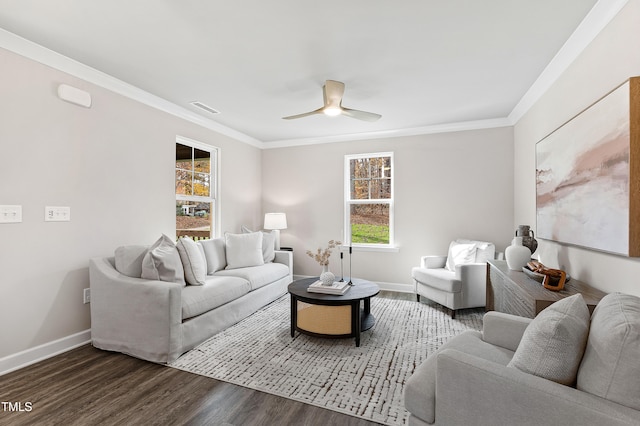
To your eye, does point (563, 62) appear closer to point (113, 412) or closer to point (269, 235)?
point (269, 235)

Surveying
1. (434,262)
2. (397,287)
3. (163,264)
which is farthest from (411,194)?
(163,264)

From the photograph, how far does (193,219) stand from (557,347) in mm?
4247

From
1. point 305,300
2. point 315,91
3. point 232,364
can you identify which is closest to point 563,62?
point 315,91

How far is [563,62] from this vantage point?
261 cm

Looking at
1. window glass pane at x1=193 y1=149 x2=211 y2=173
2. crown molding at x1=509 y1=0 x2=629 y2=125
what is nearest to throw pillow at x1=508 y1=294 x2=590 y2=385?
crown molding at x1=509 y1=0 x2=629 y2=125

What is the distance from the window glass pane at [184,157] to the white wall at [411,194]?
169cm

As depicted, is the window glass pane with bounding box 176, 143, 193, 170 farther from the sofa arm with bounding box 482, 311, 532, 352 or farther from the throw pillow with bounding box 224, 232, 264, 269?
the sofa arm with bounding box 482, 311, 532, 352

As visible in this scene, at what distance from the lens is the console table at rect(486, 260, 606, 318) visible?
1906mm

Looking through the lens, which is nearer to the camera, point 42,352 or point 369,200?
point 42,352

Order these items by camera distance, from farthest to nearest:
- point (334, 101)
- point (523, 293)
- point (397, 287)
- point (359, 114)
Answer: point (397, 287), point (359, 114), point (334, 101), point (523, 293)

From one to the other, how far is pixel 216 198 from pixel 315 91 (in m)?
2.34

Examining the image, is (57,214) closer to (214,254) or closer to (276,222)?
(214,254)

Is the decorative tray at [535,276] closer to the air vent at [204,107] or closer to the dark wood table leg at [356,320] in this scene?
the dark wood table leg at [356,320]

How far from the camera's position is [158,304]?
2514 mm
